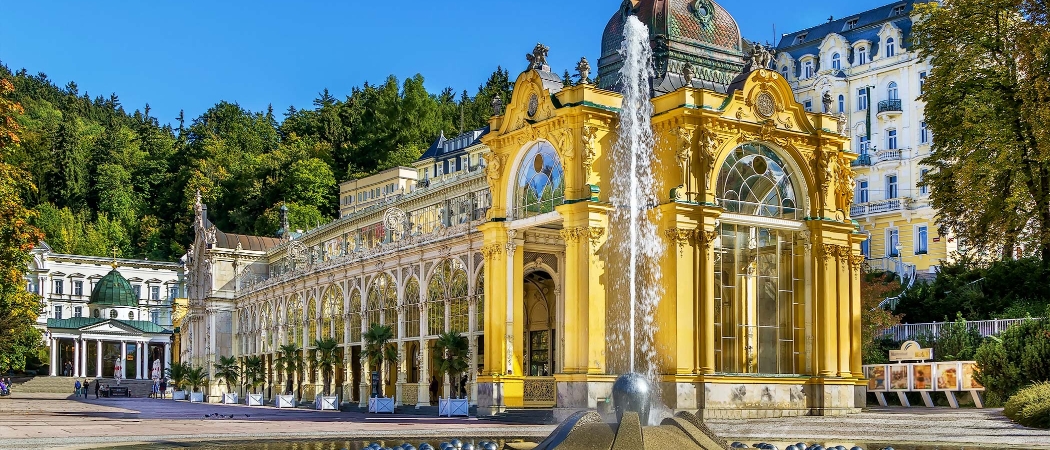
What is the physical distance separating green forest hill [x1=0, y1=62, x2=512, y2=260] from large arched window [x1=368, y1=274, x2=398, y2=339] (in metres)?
56.3

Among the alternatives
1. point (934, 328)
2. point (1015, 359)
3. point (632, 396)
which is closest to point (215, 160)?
point (934, 328)

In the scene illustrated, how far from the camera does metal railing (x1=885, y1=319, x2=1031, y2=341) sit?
42875 mm

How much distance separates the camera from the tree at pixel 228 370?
80.9m

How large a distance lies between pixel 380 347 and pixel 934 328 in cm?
2391

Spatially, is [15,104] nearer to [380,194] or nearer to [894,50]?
[894,50]

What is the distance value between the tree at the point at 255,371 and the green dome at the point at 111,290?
66.1 metres

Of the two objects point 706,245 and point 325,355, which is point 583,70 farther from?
point 325,355

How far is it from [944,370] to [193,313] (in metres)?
67.2

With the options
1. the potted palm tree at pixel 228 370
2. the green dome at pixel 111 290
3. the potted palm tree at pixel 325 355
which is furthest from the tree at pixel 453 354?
the green dome at pixel 111 290

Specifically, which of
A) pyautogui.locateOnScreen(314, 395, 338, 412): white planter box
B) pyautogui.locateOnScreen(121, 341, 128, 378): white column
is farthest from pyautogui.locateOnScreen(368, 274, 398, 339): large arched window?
pyautogui.locateOnScreen(121, 341, 128, 378): white column

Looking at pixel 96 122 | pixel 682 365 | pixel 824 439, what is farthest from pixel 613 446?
pixel 96 122

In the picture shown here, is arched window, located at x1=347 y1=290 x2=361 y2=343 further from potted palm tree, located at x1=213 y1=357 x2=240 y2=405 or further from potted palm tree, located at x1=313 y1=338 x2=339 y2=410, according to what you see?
potted palm tree, located at x1=213 y1=357 x2=240 y2=405

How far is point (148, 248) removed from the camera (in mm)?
146375

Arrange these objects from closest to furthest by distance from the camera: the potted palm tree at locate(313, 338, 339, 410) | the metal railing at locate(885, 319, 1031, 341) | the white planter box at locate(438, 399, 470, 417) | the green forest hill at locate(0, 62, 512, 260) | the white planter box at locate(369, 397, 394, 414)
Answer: the white planter box at locate(438, 399, 470, 417) < the metal railing at locate(885, 319, 1031, 341) < the white planter box at locate(369, 397, 394, 414) < the potted palm tree at locate(313, 338, 339, 410) < the green forest hill at locate(0, 62, 512, 260)
